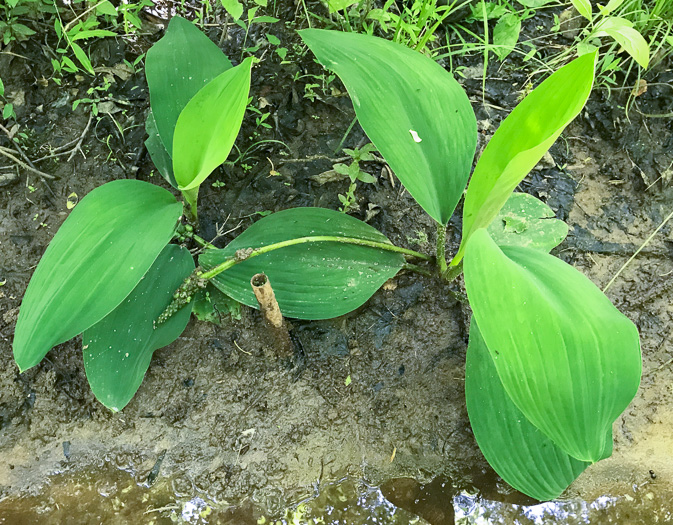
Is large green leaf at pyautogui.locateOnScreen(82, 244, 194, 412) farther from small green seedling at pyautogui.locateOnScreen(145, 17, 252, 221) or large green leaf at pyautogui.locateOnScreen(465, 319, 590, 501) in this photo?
large green leaf at pyautogui.locateOnScreen(465, 319, 590, 501)

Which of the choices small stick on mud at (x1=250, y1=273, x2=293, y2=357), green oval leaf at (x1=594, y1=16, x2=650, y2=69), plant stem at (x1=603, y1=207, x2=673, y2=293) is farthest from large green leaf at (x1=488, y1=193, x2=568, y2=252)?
small stick on mud at (x1=250, y1=273, x2=293, y2=357)

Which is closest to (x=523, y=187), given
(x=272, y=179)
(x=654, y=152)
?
(x=654, y=152)

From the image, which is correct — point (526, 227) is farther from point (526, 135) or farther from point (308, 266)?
point (308, 266)

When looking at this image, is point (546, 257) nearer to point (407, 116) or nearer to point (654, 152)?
point (407, 116)

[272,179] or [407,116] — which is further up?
[407,116]

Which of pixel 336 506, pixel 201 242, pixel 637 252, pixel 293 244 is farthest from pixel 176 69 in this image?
pixel 637 252

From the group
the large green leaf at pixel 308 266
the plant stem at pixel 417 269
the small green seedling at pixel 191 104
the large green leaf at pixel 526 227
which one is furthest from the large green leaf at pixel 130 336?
the large green leaf at pixel 526 227
